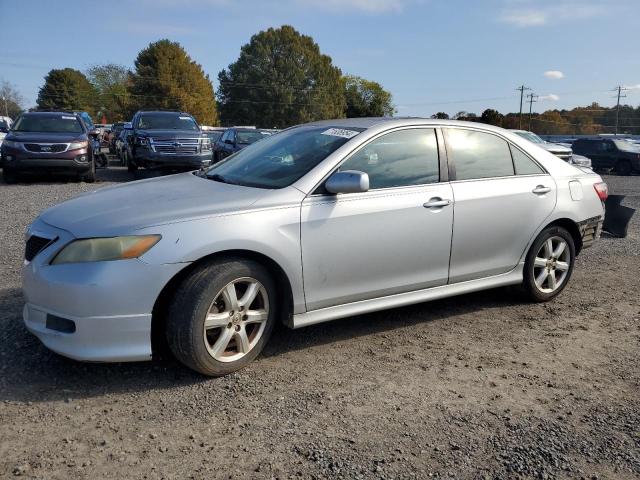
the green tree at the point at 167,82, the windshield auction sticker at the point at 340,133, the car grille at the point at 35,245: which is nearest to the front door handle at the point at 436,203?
the windshield auction sticker at the point at 340,133

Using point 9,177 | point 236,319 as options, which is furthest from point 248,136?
point 236,319

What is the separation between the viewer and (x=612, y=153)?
83.1ft

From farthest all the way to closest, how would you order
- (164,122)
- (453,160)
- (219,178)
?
(164,122) → (453,160) → (219,178)

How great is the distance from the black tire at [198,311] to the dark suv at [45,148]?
1100 centimetres

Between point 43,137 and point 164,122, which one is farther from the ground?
point 164,122

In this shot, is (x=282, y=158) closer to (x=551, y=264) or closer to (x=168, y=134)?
(x=551, y=264)

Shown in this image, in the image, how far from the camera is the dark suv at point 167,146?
14445 millimetres

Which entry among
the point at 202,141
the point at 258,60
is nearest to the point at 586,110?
the point at 258,60

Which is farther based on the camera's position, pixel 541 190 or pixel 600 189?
pixel 600 189

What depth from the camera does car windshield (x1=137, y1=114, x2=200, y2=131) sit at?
15.4 metres

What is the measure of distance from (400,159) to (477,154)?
0.81 metres

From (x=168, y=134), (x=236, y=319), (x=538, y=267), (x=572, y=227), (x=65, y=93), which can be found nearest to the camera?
(x=236, y=319)

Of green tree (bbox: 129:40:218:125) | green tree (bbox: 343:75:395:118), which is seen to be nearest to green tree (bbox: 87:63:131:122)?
green tree (bbox: 129:40:218:125)

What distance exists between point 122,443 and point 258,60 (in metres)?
80.6
